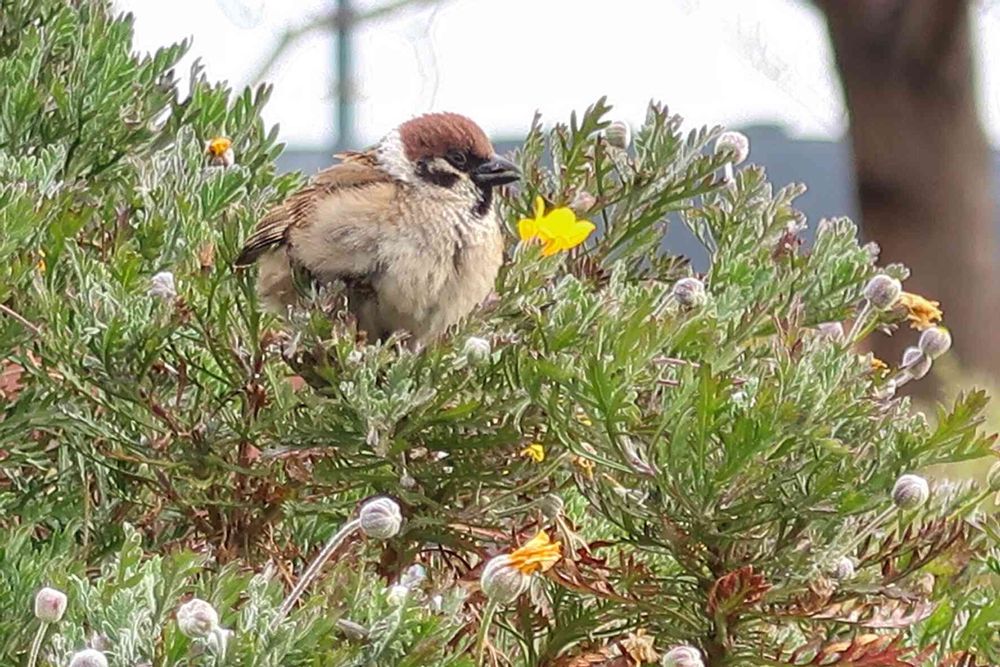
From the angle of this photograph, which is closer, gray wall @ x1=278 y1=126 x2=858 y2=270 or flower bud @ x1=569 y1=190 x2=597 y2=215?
flower bud @ x1=569 y1=190 x2=597 y2=215

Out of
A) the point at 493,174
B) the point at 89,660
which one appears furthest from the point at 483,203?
the point at 89,660

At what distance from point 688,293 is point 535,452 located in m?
0.20

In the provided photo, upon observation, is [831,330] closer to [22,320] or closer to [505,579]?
[505,579]

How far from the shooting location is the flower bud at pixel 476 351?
1.44 m

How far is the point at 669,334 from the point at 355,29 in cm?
654

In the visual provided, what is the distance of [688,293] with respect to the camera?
1529 mm

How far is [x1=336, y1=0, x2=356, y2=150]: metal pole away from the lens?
294 inches

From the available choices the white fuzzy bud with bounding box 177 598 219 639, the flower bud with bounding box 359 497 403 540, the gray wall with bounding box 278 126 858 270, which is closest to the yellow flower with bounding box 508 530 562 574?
the flower bud with bounding box 359 497 403 540

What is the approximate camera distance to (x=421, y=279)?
2166 millimetres

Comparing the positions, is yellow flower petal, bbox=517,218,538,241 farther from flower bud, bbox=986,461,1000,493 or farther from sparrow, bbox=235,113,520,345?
flower bud, bbox=986,461,1000,493

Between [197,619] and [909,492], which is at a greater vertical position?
[909,492]

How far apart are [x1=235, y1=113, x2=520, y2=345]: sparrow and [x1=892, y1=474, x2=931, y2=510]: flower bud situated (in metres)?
0.76

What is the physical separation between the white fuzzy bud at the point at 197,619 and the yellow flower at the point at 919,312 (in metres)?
0.80

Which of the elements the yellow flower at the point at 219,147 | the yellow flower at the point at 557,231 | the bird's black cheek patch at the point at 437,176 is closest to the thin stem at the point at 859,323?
the yellow flower at the point at 557,231
